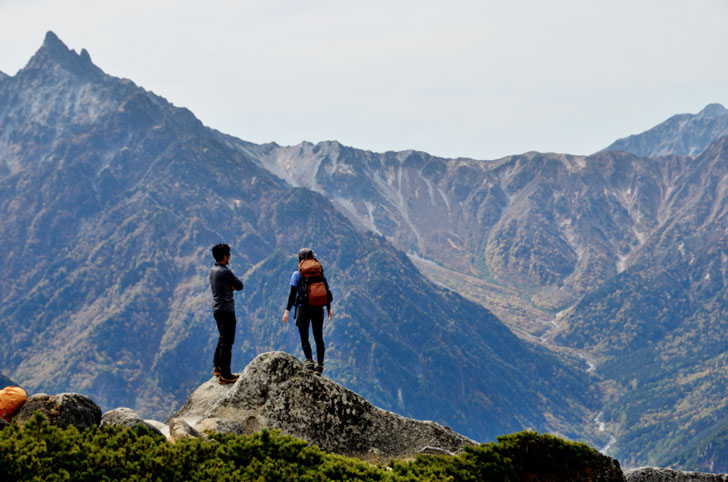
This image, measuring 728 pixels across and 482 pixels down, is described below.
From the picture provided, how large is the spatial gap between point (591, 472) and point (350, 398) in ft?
25.8

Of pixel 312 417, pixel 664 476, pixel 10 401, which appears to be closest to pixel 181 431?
pixel 312 417

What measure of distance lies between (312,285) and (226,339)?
13.3 ft

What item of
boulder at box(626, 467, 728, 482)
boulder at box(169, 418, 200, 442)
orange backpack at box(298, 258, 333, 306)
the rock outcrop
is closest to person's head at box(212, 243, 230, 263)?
orange backpack at box(298, 258, 333, 306)

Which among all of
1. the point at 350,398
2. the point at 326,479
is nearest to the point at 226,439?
the point at 326,479

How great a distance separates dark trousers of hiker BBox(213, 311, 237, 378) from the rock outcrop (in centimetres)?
184

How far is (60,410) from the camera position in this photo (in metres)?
16.6

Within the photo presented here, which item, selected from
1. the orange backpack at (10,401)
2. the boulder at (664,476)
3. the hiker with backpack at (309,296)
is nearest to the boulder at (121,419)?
the orange backpack at (10,401)

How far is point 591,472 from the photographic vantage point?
1780cm

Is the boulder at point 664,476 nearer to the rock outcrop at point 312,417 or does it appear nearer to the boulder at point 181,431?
the rock outcrop at point 312,417

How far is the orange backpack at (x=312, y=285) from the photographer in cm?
2167

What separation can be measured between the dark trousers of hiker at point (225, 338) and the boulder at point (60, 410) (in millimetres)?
5665

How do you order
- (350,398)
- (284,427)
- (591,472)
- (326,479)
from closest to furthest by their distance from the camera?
(326,479) → (591,472) → (284,427) → (350,398)

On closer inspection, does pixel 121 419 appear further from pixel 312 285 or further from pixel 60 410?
pixel 312 285

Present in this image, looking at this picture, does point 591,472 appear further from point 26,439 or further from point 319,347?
point 26,439
